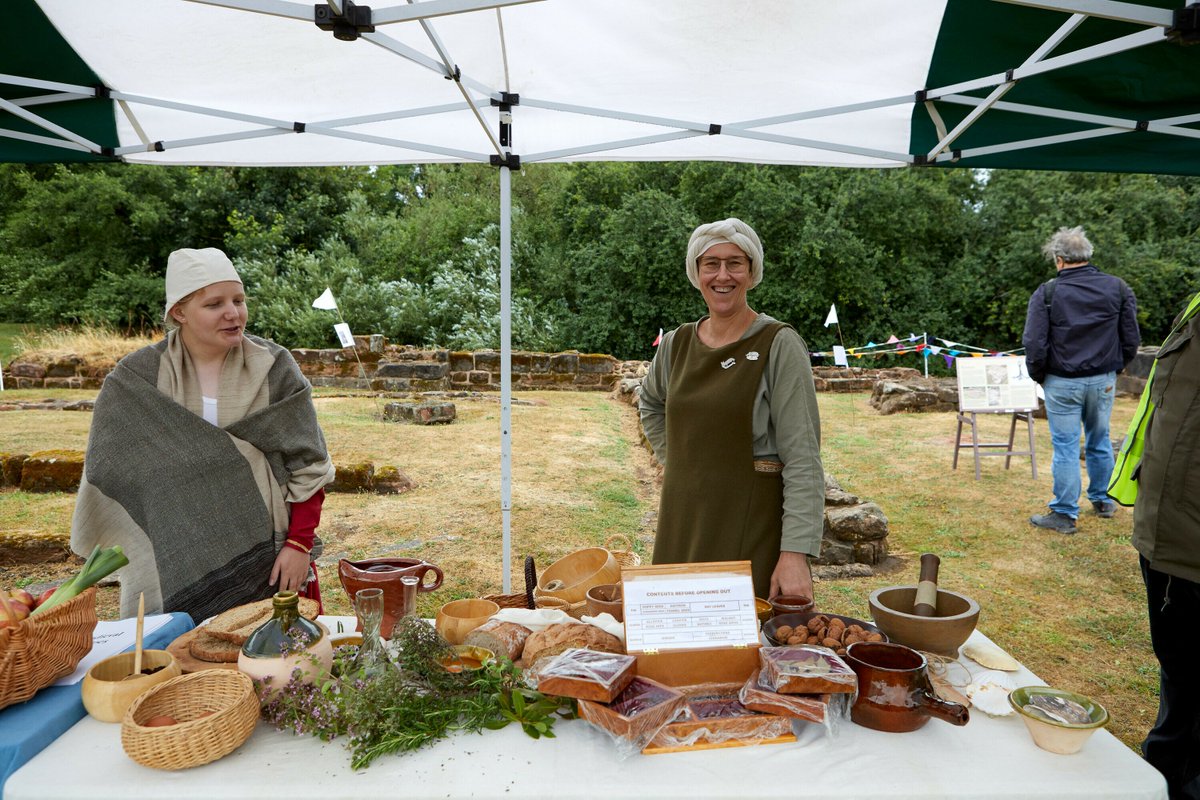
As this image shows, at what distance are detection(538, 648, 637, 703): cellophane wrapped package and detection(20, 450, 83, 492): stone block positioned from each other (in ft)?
20.7

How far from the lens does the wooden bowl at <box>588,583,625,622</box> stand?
1.84 metres

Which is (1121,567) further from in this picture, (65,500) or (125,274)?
(125,274)

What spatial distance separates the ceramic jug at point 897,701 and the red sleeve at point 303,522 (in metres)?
1.67

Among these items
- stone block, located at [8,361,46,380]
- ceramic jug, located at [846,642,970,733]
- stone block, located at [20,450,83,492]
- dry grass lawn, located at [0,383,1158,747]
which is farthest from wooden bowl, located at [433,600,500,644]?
stone block, located at [8,361,46,380]

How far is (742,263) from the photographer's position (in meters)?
2.21

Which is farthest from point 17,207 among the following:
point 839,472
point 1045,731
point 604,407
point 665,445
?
point 1045,731

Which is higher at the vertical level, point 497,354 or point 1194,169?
point 1194,169

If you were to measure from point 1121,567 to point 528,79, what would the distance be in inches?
186

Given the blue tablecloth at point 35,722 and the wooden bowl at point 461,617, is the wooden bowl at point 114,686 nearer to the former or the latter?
the blue tablecloth at point 35,722

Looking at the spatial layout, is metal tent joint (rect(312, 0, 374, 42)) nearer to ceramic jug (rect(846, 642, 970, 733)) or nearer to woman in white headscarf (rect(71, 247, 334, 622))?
woman in white headscarf (rect(71, 247, 334, 622))

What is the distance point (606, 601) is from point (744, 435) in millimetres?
675

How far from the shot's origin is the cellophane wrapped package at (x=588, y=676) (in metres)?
1.38

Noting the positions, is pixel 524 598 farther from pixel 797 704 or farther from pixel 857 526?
pixel 857 526

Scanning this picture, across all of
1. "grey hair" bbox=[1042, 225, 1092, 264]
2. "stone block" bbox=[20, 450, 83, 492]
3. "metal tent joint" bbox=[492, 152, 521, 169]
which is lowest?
"stone block" bbox=[20, 450, 83, 492]
